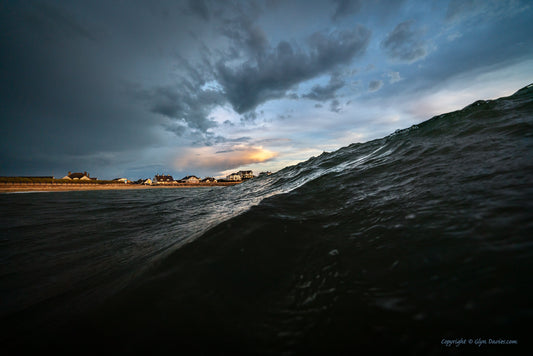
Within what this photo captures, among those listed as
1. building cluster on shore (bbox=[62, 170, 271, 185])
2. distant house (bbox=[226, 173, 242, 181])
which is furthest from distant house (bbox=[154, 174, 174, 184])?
distant house (bbox=[226, 173, 242, 181])

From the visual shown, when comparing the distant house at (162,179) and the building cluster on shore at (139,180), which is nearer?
the building cluster on shore at (139,180)

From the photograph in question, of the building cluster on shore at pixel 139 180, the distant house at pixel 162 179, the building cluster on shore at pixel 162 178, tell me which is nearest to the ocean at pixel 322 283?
the building cluster on shore at pixel 139 180

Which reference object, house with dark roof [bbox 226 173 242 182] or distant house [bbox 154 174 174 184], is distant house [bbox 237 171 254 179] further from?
distant house [bbox 154 174 174 184]

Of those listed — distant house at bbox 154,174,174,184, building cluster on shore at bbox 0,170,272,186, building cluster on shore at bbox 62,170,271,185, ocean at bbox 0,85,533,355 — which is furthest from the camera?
distant house at bbox 154,174,174,184

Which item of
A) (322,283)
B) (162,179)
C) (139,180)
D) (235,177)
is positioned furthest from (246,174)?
(322,283)

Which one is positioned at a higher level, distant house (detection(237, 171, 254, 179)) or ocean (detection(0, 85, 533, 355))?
distant house (detection(237, 171, 254, 179))

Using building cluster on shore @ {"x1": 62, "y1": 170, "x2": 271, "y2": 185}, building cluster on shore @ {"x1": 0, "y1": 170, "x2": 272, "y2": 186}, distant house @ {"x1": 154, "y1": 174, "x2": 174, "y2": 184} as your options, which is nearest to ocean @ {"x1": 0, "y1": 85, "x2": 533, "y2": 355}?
building cluster on shore @ {"x1": 0, "y1": 170, "x2": 272, "y2": 186}

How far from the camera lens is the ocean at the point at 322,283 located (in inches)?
43.3

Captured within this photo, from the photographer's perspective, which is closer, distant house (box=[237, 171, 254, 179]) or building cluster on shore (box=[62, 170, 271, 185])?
building cluster on shore (box=[62, 170, 271, 185])

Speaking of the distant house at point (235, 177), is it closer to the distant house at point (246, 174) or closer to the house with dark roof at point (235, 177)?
A: the house with dark roof at point (235, 177)

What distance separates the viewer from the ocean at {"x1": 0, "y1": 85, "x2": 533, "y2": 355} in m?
1.10

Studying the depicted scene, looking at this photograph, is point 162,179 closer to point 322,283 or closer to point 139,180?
point 139,180

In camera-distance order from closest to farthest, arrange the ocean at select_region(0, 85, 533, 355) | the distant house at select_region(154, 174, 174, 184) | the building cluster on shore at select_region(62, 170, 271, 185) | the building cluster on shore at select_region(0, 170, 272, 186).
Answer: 1. the ocean at select_region(0, 85, 533, 355)
2. the building cluster on shore at select_region(0, 170, 272, 186)
3. the building cluster on shore at select_region(62, 170, 271, 185)
4. the distant house at select_region(154, 174, 174, 184)

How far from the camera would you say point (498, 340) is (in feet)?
3.15
